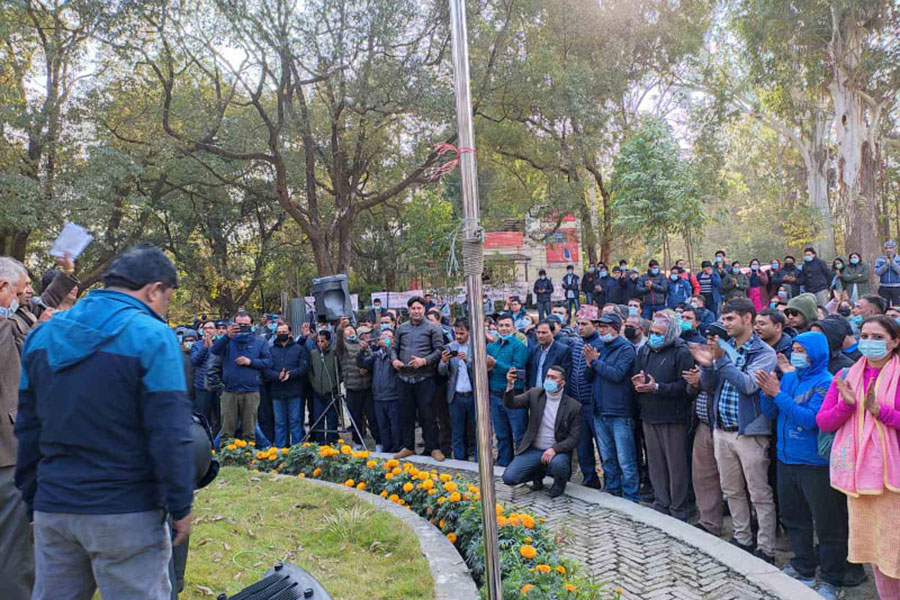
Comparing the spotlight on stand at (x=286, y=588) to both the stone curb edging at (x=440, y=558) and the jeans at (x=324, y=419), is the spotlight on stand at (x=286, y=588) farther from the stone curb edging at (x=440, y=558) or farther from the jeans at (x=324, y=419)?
the jeans at (x=324, y=419)

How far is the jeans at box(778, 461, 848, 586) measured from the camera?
446 cm

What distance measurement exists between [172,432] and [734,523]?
4.66m

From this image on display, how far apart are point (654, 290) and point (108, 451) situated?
577 inches

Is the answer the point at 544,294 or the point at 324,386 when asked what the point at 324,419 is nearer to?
the point at 324,386

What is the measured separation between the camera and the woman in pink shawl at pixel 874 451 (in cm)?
374

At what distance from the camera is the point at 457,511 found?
5117mm

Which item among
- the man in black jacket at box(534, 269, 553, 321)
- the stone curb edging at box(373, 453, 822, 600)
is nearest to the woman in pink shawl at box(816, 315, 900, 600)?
the stone curb edging at box(373, 453, 822, 600)

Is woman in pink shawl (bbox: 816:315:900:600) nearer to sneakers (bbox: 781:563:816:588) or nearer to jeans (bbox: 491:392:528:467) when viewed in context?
sneakers (bbox: 781:563:816:588)

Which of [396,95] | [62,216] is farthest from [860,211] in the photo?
[62,216]

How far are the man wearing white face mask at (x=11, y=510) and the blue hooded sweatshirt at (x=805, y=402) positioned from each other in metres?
4.78

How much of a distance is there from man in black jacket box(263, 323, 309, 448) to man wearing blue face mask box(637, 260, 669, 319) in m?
9.25

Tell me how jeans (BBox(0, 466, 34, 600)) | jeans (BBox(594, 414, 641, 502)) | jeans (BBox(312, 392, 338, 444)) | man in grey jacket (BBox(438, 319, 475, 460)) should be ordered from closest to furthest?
jeans (BBox(0, 466, 34, 600)), jeans (BBox(594, 414, 641, 502)), man in grey jacket (BBox(438, 319, 475, 460)), jeans (BBox(312, 392, 338, 444))

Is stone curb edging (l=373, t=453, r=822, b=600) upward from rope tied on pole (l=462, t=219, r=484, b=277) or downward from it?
downward

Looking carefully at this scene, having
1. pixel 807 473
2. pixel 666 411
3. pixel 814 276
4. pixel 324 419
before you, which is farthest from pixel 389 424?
pixel 814 276
